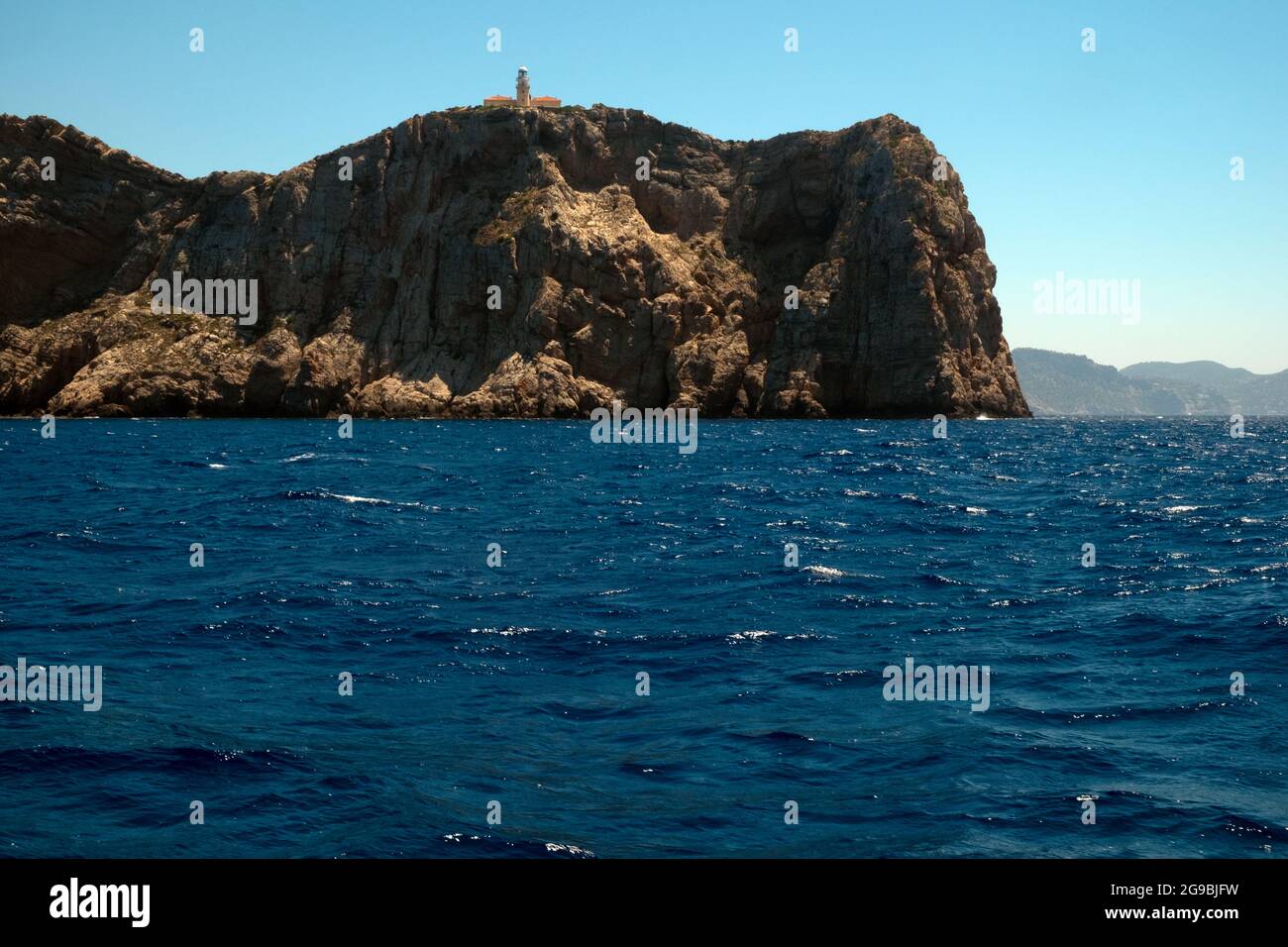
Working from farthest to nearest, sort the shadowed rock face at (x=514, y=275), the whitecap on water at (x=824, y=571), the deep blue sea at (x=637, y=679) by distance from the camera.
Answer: the shadowed rock face at (x=514, y=275), the whitecap on water at (x=824, y=571), the deep blue sea at (x=637, y=679)

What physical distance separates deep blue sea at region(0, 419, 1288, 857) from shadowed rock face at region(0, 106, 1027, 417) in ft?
327

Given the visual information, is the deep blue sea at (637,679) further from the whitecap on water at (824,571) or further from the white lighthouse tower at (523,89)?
the white lighthouse tower at (523,89)

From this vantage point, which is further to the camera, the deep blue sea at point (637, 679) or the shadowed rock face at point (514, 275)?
the shadowed rock face at point (514, 275)

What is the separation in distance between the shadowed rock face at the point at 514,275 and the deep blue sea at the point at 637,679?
327 feet

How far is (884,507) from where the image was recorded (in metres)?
40.5

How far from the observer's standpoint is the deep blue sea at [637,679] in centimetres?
1141

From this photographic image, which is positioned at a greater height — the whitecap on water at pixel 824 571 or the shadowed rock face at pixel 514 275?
the shadowed rock face at pixel 514 275

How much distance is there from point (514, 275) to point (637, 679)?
12803 centimetres

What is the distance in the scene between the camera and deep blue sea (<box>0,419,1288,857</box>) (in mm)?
11414
